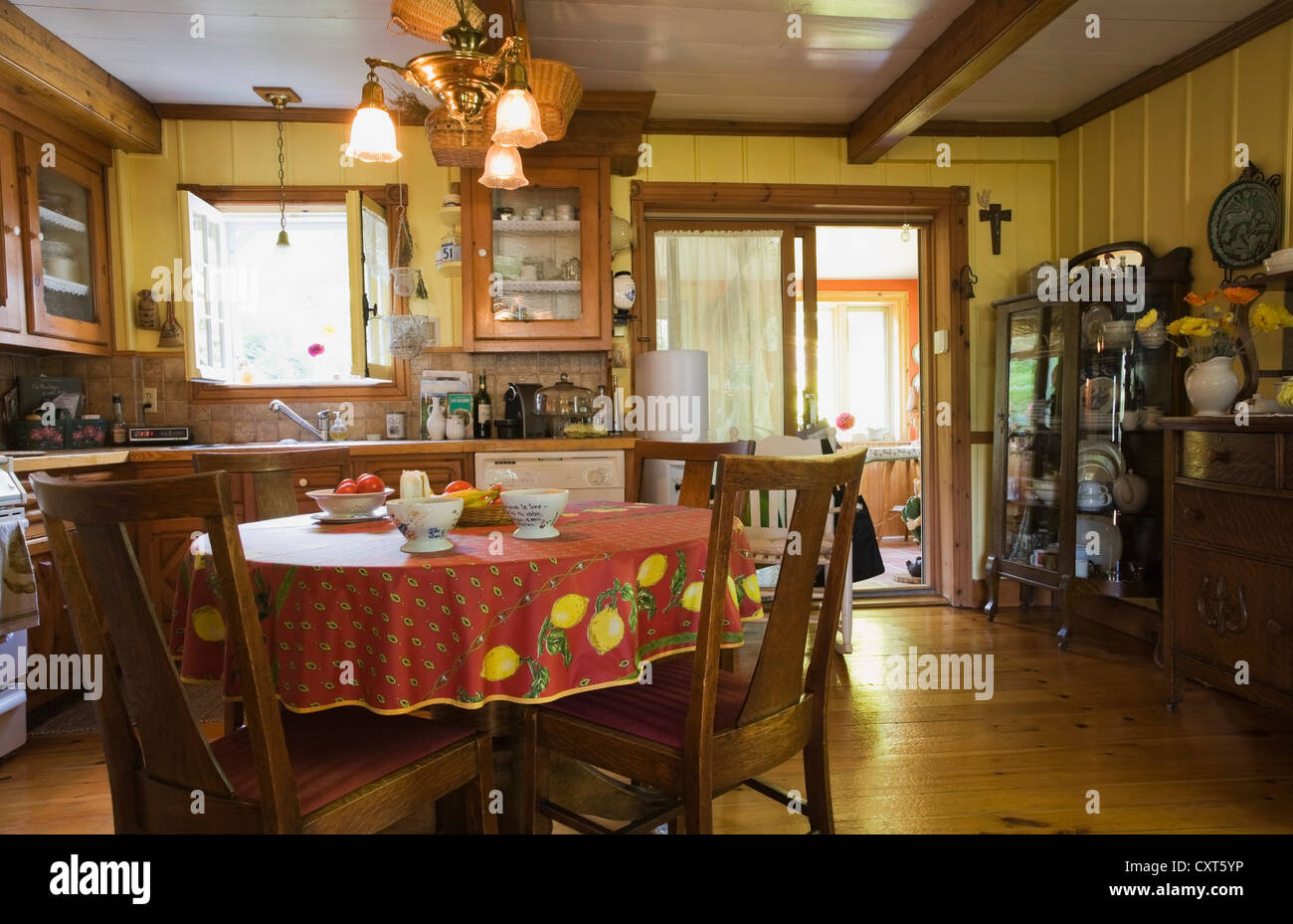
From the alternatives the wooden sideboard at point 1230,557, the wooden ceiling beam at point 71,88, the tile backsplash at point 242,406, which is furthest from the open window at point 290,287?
the wooden sideboard at point 1230,557

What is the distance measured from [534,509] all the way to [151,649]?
65cm

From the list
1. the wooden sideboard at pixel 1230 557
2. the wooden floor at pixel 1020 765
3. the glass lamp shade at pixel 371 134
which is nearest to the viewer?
the glass lamp shade at pixel 371 134

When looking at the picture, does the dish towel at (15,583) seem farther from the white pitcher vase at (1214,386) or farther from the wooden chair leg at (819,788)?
the white pitcher vase at (1214,386)

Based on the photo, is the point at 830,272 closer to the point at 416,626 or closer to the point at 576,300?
the point at 576,300

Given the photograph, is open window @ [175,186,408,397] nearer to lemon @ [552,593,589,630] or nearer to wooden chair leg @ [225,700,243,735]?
wooden chair leg @ [225,700,243,735]

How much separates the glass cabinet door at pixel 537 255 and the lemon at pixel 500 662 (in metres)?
2.81

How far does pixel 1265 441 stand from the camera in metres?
2.27

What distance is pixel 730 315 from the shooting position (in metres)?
4.43

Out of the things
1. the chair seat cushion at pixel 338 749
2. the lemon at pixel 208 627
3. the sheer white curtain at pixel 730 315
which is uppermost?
the sheer white curtain at pixel 730 315

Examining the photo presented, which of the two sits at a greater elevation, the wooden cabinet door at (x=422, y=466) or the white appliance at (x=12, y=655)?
the wooden cabinet door at (x=422, y=466)

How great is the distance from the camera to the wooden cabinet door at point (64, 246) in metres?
3.26

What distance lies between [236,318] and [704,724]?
376 centimetres

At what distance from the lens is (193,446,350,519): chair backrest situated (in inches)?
82.2

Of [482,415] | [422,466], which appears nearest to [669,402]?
[482,415]
